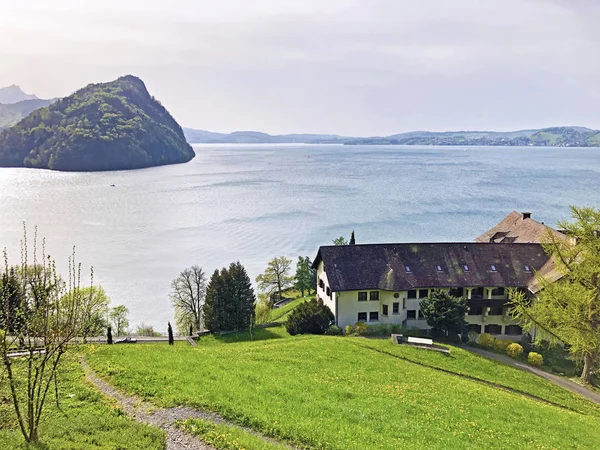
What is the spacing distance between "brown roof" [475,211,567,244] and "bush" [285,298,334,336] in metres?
26.7

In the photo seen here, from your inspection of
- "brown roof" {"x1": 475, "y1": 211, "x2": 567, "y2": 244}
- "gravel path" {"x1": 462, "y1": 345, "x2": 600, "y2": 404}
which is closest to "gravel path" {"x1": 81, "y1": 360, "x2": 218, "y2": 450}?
"gravel path" {"x1": 462, "y1": 345, "x2": 600, "y2": 404}

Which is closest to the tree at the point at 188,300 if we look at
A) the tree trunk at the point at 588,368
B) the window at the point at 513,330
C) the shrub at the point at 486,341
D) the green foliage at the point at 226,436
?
the shrub at the point at 486,341

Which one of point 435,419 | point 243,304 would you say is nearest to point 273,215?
point 243,304

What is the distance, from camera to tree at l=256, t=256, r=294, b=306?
72.7 meters

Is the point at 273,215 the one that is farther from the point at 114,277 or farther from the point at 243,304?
the point at 243,304

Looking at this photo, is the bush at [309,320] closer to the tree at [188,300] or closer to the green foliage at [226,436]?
the tree at [188,300]

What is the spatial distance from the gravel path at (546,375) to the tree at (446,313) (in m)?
2.30

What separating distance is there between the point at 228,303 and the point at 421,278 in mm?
21250

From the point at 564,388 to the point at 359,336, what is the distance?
17577mm

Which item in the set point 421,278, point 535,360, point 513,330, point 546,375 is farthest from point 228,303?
point 546,375

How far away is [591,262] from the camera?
36562 millimetres

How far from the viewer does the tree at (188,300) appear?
196 ft

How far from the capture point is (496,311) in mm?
47969

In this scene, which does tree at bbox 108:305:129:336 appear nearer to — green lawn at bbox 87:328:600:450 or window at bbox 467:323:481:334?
green lawn at bbox 87:328:600:450
